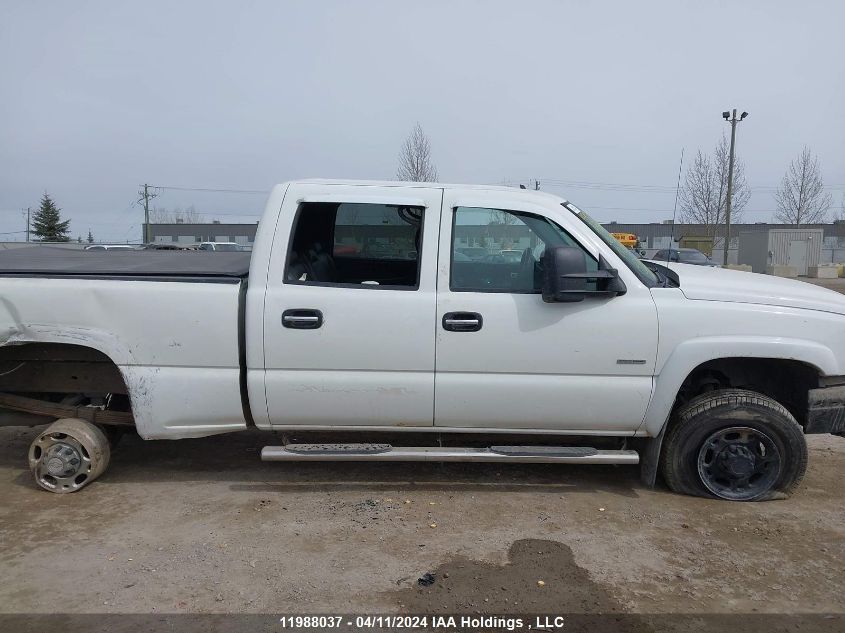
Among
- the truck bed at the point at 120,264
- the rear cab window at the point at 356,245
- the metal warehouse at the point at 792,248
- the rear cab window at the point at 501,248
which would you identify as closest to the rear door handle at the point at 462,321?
the rear cab window at the point at 501,248

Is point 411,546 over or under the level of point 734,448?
under

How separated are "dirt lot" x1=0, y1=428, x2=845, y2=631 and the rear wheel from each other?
0.39 ft

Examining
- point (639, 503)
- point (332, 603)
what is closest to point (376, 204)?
point (332, 603)

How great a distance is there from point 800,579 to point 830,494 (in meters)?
1.32

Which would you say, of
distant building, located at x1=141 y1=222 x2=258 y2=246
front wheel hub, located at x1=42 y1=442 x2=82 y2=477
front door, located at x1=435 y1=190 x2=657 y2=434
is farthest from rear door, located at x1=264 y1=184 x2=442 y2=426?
distant building, located at x1=141 y1=222 x2=258 y2=246

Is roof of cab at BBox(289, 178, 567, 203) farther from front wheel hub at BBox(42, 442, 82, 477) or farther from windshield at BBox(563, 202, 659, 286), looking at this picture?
front wheel hub at BBox(42, 442, 82, 477)

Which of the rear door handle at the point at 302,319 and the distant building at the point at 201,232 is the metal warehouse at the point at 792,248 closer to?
the rear door handle at the point at 302,319

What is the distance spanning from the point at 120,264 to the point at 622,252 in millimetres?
3445

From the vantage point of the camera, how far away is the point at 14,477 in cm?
454

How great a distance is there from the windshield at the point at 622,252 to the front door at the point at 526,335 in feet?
0.30

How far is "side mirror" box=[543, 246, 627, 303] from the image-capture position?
3.67m

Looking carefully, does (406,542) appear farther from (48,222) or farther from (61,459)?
(48,222)

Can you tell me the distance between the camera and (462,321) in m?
3.82

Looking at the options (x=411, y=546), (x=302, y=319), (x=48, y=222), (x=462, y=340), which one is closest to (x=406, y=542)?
(x=411, y=546)
